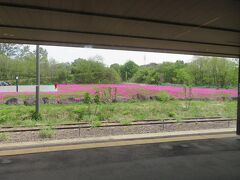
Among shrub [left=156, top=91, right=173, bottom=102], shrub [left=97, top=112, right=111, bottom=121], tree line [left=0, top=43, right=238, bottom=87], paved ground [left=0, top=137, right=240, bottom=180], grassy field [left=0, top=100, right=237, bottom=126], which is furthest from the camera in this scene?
tree line [left=0, top=43, right=238, bottom=87]

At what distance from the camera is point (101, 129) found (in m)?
8.34

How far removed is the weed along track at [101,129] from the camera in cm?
725

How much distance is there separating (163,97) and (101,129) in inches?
305

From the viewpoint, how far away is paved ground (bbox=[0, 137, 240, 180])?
4.60 m

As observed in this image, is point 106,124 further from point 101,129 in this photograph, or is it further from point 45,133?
point 45,133

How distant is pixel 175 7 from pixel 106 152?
12.7 feet

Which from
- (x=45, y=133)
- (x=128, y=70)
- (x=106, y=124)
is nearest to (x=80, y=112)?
(x=106, y=124)

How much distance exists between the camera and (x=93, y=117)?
31.9ft

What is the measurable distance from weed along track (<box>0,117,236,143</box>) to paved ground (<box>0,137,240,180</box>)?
1.54 metres

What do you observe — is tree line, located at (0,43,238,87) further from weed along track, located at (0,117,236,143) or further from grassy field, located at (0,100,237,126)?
weed along track, located at (0,117,236,143)

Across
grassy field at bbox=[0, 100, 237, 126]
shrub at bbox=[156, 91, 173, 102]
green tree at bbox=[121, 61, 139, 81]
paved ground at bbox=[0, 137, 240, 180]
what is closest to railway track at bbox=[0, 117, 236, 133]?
grassy field at bbox=[0, 100, 237, 126]

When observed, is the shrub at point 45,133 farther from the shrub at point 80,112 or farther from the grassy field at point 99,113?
the shrub at point 80,112

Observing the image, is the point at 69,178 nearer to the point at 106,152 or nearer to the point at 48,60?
the point at 106,152

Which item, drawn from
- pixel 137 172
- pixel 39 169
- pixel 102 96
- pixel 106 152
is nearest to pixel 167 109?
pixel 102 96
